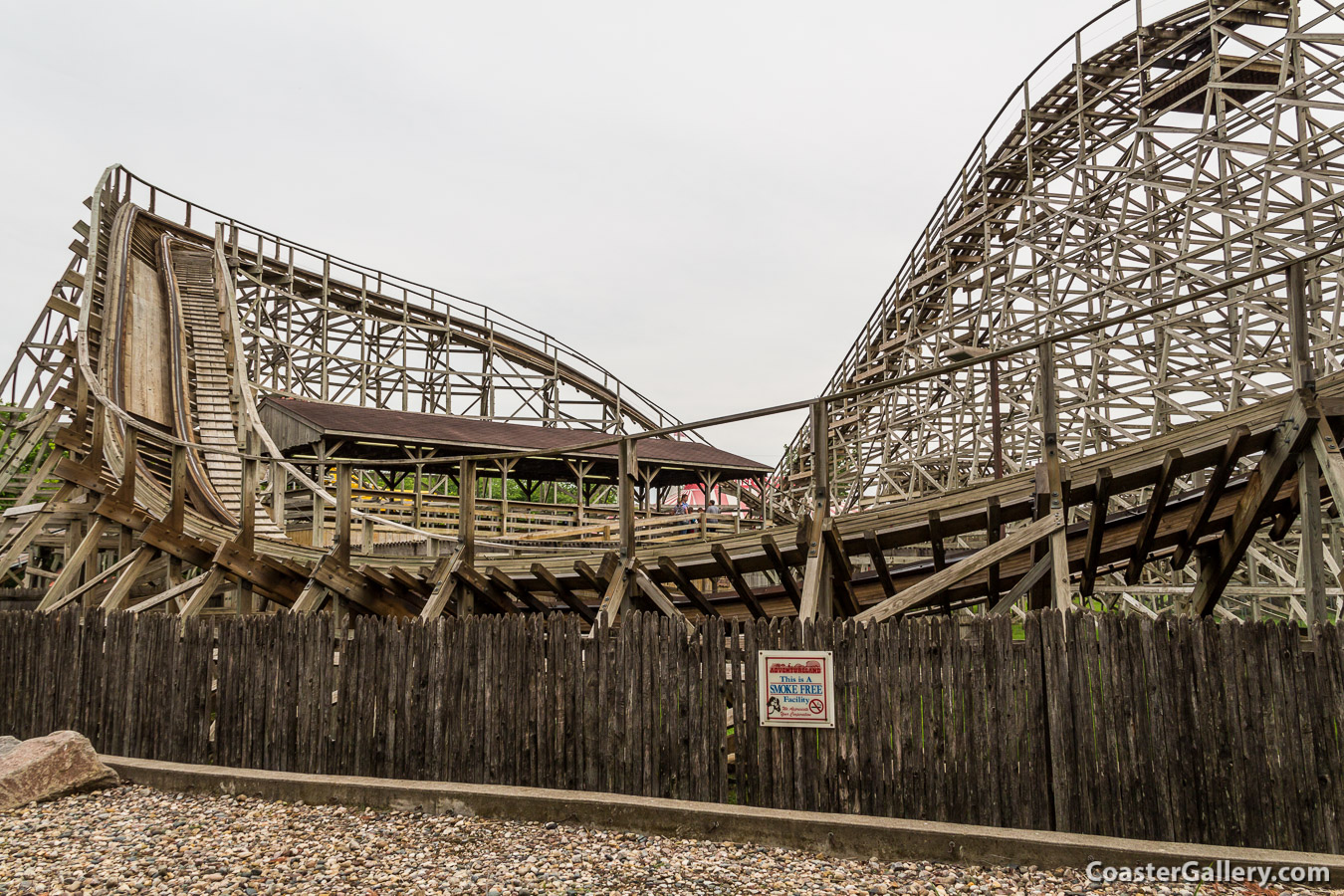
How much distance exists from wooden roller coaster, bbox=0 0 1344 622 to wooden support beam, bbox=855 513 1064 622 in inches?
1.1

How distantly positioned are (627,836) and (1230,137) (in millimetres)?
14263

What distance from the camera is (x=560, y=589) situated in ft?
27.0

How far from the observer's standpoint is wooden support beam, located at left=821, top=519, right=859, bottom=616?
634 centimetres

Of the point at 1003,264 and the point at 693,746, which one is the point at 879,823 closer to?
the point at 693,746

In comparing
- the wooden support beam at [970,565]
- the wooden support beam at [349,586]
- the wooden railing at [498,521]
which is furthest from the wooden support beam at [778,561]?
the wooden railing at [498,521]

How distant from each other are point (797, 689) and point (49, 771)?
5.59 metres

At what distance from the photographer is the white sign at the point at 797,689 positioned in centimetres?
526

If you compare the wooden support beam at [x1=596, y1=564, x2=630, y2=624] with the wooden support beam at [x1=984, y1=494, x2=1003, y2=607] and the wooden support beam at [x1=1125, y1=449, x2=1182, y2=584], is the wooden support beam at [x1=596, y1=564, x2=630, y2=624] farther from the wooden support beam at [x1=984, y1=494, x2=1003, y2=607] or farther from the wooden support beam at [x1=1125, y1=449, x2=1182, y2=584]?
the wooden support beam at [x1=1125, y1=449, x2=1182, y2=584]

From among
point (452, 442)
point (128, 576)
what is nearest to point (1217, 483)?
point (128, 576)

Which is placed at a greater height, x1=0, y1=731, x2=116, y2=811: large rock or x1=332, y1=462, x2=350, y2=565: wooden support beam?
x1=332, y1=462, x2=350, y2=565: wooden support beam

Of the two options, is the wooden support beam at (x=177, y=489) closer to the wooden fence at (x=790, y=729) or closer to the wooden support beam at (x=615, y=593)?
the wooden fence at (x=790, y=729)

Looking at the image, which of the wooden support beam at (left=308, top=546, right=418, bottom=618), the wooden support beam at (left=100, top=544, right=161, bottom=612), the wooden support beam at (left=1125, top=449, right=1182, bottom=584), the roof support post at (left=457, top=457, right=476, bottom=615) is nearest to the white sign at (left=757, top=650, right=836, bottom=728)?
the wooden support beam at (left=1125, top=449, right=1182, bottom=584)

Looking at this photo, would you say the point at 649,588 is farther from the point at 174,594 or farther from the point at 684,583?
the point at 174,594

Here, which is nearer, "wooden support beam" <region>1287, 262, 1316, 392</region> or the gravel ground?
the gravel ground
